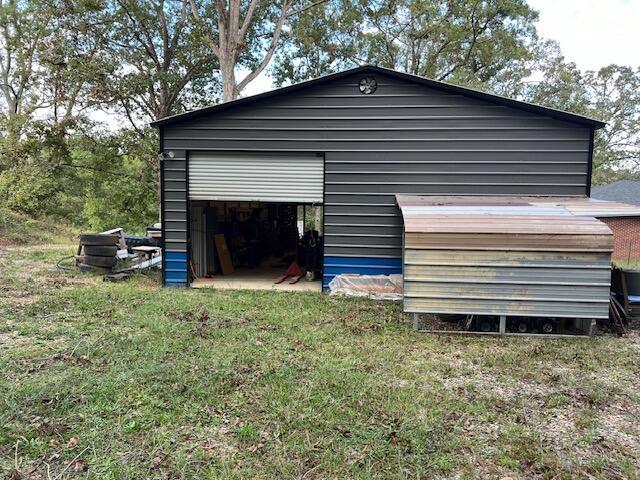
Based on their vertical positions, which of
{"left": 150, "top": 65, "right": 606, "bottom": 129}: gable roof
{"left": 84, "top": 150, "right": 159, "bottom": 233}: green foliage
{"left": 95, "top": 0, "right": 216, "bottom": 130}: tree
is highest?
{"left": 95, "top": 0, "right": 216, "bottom": 130}: tree

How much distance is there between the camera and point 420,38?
1692 cm

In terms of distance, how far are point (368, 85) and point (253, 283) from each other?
4.32m

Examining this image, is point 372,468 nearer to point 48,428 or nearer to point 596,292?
point 48,428

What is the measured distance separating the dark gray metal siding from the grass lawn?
263cm

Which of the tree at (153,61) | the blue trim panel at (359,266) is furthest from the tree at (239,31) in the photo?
the blue trim panel at (359,266)

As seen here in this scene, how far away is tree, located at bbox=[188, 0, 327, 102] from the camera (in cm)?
1289

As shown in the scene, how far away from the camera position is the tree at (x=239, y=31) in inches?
508

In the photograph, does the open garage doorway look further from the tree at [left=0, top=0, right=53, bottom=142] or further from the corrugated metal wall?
the tree at [left=0, top=0, right=53, bottom=142]

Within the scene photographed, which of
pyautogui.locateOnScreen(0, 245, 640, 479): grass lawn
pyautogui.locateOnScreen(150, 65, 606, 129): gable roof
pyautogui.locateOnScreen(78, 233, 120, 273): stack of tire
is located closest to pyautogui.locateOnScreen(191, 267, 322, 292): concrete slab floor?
pyautogui.locateOnScreen(78, 233, 120, 273): stack of tire

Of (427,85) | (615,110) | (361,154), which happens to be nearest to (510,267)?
(361,154)

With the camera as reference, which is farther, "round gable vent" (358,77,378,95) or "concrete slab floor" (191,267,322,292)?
"concrete slab floor" (191,267,322,292)

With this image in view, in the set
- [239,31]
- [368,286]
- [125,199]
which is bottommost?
[368,286]

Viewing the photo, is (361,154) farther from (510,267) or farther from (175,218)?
(175,218)

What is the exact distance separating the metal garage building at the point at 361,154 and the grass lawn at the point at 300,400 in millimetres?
2442
